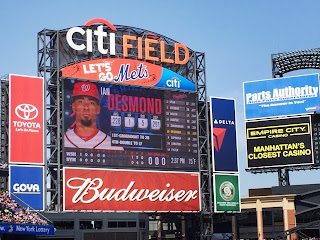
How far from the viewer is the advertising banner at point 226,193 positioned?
61.5 m

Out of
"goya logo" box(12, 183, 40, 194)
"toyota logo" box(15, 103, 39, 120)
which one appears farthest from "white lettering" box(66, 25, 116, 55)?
"goya logo" box(12, 183, 40, 194)

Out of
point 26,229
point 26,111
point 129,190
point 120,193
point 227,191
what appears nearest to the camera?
point 26,229

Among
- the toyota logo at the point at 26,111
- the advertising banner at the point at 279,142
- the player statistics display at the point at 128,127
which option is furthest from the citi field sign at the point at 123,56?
the advertising banner at the point at 279,142

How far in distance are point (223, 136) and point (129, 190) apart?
1122 cm

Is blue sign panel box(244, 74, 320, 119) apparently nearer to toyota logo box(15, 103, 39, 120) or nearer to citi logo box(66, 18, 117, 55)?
citi logo box(66, 18, 117, 55)

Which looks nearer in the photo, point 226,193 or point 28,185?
point 28,185

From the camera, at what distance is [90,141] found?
54312mm

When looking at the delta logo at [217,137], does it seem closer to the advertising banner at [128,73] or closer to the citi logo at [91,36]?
the advertising banner at [128,73]

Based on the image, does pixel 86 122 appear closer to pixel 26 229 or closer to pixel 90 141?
pixel 90 141

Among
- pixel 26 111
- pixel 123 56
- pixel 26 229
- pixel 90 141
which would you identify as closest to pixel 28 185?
pixel 26 229

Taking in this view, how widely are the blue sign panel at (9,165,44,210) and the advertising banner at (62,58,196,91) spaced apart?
7896 millimetres

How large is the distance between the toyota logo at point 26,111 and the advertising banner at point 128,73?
→ 3.63 m

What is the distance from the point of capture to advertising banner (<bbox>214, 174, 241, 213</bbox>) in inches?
2422

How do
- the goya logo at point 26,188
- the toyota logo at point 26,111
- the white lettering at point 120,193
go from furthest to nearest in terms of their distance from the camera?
1. the white lettering at point 120,193
2. the toyota logo at point 26,111
3. the goya logo at point 26,188
